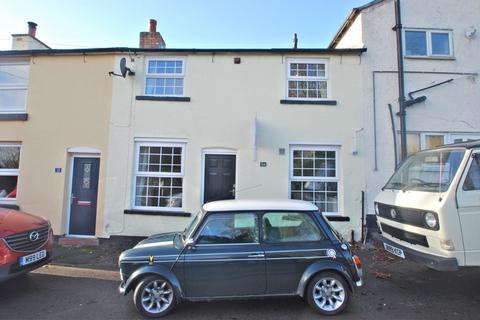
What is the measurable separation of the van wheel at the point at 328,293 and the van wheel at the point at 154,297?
6.24 feet

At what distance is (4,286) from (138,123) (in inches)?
180

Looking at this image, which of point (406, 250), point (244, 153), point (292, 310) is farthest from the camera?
point (244, 153)

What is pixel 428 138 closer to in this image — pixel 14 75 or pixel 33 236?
pixel 33 236

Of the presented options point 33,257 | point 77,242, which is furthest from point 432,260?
point 77,242

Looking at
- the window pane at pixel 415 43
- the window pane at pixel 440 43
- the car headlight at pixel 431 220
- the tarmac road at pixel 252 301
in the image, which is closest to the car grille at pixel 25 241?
the tarmac road at pixel 252 301

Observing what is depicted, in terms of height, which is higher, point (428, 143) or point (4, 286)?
point (428, 143)

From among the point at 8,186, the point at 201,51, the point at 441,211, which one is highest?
the point at 201,51

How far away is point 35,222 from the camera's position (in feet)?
17.7

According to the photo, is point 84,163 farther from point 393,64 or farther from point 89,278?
point 393,64

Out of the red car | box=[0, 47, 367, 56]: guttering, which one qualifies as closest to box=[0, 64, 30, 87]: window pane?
box=[0, 47, 367, 56]: guttering

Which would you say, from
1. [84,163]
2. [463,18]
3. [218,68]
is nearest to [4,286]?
[84,163]

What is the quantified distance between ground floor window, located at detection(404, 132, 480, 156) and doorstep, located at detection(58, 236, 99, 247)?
8524 mm

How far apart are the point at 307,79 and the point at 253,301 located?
601 cm

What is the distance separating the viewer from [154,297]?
14.2 feet
